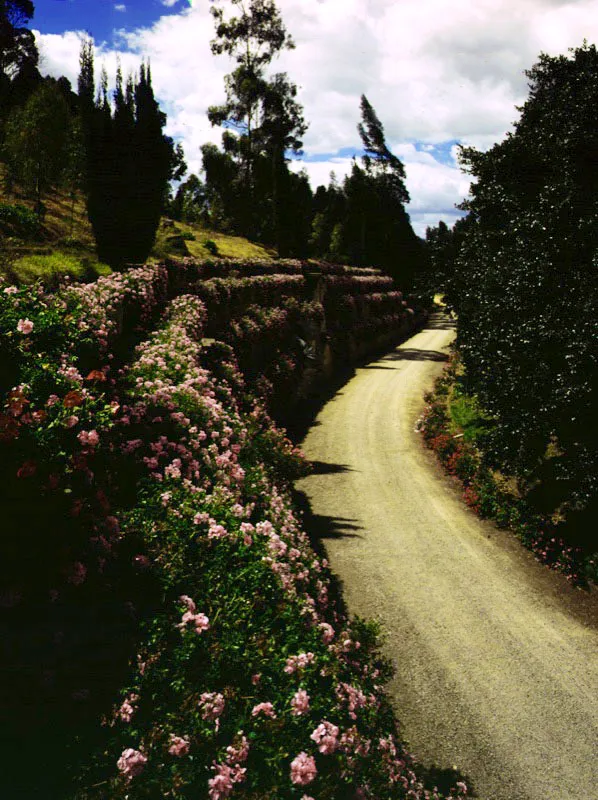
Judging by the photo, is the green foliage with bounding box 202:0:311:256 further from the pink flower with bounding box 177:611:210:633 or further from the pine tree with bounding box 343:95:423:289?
the pink flower with bounding box 177:611:210:633

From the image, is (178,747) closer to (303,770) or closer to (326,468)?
(303,770)

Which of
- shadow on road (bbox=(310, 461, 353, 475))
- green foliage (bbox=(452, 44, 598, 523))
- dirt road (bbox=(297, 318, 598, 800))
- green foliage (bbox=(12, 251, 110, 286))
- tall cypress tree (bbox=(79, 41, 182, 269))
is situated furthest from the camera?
tall cypress tree (bbox=(79, 41, 182, 269))

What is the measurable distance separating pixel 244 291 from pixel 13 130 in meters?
17.6

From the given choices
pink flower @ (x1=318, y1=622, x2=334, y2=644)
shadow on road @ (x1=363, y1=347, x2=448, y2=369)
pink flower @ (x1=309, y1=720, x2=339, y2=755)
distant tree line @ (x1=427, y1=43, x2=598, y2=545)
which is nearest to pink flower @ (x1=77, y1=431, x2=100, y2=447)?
pink flower @ (x1=318, y1=622, x2=334, y2=644)

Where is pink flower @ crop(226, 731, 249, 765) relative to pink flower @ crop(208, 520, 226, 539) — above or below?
below

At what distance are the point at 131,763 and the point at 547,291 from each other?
12016mm

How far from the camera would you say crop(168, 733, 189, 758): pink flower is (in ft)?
13.8

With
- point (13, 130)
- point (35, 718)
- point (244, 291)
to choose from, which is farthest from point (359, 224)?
point (35, 718)

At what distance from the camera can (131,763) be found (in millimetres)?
4016

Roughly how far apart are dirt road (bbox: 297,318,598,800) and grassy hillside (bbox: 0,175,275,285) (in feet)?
A: 32.2

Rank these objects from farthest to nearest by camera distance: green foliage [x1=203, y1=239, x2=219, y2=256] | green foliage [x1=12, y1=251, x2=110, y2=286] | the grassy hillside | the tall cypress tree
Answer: green foliage [x1=203, y1=239, x2=219, y2=256] → the tall cypress tree → the grassy hillside → green foliage [x1=12, y1=251, x2=110, y2=286]

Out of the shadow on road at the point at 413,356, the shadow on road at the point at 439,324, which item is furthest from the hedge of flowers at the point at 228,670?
the shadow on road at the point at 439,324

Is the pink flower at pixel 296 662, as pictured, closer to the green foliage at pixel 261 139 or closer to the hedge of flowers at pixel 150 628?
the hedge of flowers at pixel 150 628

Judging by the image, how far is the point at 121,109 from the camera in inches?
Answer: 899
